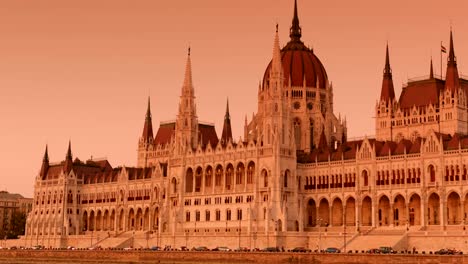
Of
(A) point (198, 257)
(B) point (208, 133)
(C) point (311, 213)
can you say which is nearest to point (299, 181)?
(C) point (311, 213)

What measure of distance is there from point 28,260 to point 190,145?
34806 mm

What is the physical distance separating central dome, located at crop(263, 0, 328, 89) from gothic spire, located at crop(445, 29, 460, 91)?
89.1 feet

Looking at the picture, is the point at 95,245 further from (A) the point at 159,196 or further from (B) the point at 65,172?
(B) the point at 65,172

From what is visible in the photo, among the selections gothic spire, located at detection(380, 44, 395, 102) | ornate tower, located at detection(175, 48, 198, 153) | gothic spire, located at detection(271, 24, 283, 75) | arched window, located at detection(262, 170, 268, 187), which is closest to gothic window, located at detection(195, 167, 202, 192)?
ornate tower, located at detection(175, 48, 198, 153)

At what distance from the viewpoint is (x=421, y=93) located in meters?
140

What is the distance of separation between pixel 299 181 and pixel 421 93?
26708mm

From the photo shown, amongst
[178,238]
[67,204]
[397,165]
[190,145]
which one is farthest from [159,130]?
[397,165]

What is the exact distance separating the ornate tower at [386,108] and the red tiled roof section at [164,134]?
5728 centimetres

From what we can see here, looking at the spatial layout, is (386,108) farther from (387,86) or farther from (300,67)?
(300,67)

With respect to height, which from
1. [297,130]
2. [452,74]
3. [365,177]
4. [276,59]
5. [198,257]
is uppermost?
[276,59]

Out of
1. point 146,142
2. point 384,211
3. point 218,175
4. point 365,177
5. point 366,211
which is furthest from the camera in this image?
point 146,142

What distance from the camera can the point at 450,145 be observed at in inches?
4609

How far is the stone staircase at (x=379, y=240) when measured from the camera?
107875mm

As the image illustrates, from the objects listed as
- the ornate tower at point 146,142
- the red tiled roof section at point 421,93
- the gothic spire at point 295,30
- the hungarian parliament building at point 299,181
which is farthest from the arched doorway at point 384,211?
the ornate tower at point 146,142
